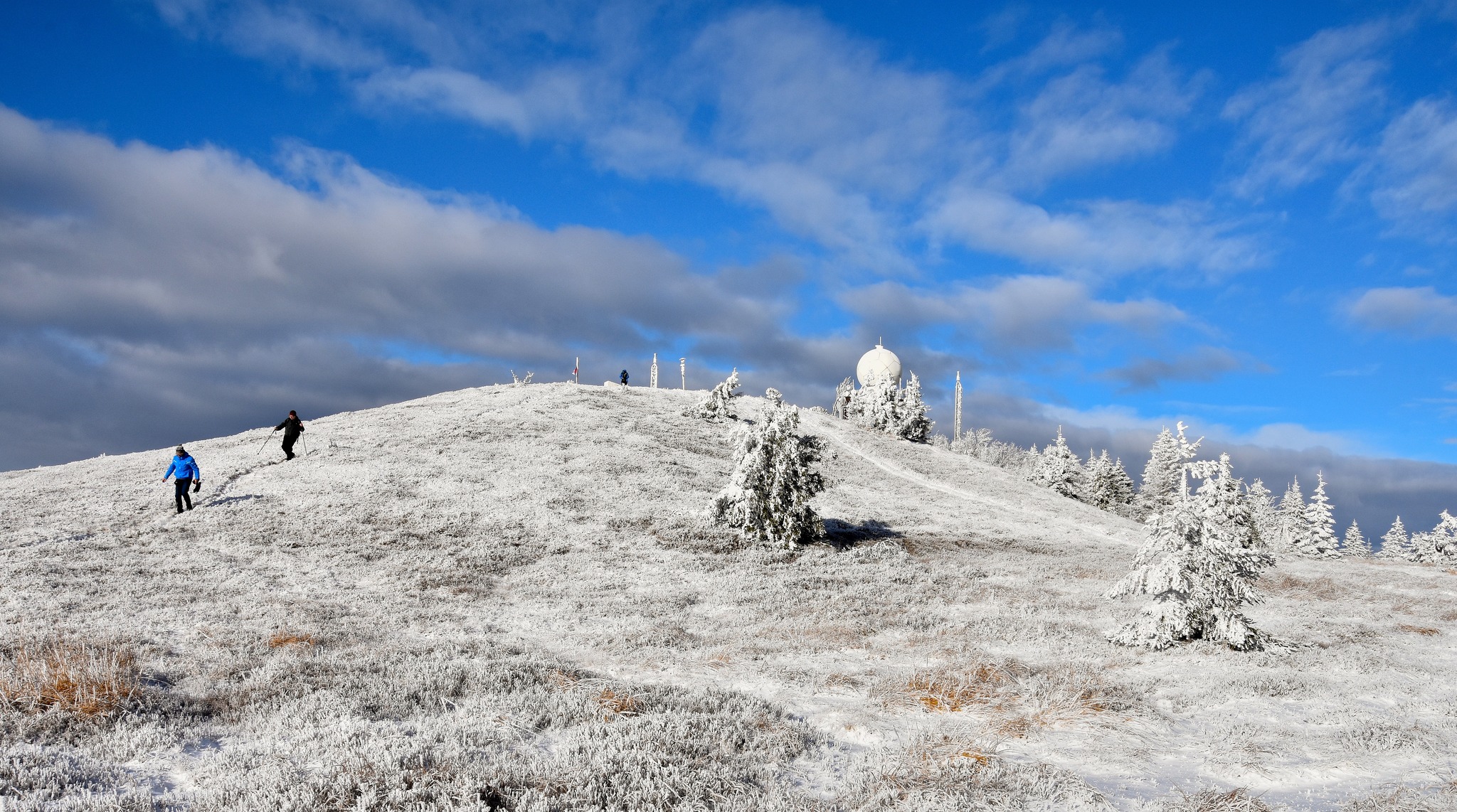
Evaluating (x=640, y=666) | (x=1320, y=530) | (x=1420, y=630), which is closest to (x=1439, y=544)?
(x=1320, y=530)

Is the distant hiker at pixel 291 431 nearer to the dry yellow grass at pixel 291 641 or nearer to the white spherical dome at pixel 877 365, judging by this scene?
the dry yellow grass at pixel 291 641

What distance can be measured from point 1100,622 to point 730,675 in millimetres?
10395

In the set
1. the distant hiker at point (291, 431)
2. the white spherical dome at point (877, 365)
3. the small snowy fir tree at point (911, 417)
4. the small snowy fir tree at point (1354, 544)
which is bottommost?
the small snowy fir tree at point (1354, 544)

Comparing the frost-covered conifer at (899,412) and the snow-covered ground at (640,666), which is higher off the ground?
the frost-covered conifer at (899,412)

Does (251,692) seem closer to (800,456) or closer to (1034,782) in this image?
(1034,782)

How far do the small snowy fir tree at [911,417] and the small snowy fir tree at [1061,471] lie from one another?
1307 centimetres

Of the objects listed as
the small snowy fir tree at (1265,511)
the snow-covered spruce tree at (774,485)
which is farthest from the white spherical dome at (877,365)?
the snow-covered spruce tree at (774,485)

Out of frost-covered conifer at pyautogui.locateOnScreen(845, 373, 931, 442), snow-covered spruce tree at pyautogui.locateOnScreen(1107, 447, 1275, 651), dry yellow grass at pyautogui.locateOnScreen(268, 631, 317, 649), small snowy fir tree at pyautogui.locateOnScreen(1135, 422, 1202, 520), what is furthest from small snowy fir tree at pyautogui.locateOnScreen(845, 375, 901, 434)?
dry yellow grass at pyautogui.locateOnScreen(268, 631, 317, 649)

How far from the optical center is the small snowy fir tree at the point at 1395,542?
72.4 metres

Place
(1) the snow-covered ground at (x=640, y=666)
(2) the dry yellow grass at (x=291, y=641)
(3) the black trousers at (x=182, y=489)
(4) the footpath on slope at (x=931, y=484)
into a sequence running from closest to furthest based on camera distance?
(1) the snow-covered ground at (x=640, y=666), (2) the dry yellow grass at (x=291, y=641), (3) the black trousers at (x=182, y=489), (4) the footpath on slope at (x=931, y=484)

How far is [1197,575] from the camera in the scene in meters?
14.0

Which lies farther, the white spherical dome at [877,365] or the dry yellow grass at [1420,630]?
the white spherical dome at [877,365]

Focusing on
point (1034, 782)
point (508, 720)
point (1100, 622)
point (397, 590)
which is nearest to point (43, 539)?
point (397, 590)

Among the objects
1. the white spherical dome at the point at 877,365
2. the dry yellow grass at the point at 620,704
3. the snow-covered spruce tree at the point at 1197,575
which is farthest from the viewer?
the white spherical dome at the point at 877,365
